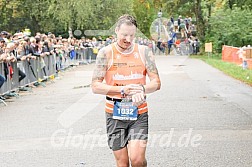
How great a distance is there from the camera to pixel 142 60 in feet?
17.1

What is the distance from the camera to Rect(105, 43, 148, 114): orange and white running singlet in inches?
204

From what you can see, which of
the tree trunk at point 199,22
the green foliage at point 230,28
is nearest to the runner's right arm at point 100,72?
the green foliage at point 230,28

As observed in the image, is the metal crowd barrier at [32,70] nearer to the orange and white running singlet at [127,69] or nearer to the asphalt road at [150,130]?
the asphalt road at [150,130]

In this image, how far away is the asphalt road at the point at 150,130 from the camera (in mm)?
7723

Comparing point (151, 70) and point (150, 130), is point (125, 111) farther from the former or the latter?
point (150, 130)

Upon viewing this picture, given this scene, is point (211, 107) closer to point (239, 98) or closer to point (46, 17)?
point (239, 98)

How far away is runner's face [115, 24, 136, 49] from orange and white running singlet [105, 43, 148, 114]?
0.10 meters

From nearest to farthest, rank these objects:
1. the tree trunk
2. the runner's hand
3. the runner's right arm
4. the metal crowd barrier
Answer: the runner's hand
the runner's right arm
the metal crowd barrier
the tree trunk

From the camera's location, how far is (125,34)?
5113 mm

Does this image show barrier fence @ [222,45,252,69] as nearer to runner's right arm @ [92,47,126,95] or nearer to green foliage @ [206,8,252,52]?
green foliage @ [206,8,252,52]

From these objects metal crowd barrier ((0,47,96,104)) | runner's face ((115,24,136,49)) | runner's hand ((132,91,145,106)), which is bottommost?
metal crowd barrier ((0,47,96,104))

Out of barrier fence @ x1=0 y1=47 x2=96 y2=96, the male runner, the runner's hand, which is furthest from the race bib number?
barrier fence @ x1=0 y1=47 x2=96 y2=96

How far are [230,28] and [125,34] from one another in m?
42.5

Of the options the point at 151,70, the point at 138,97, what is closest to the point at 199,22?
the point at 151,70
